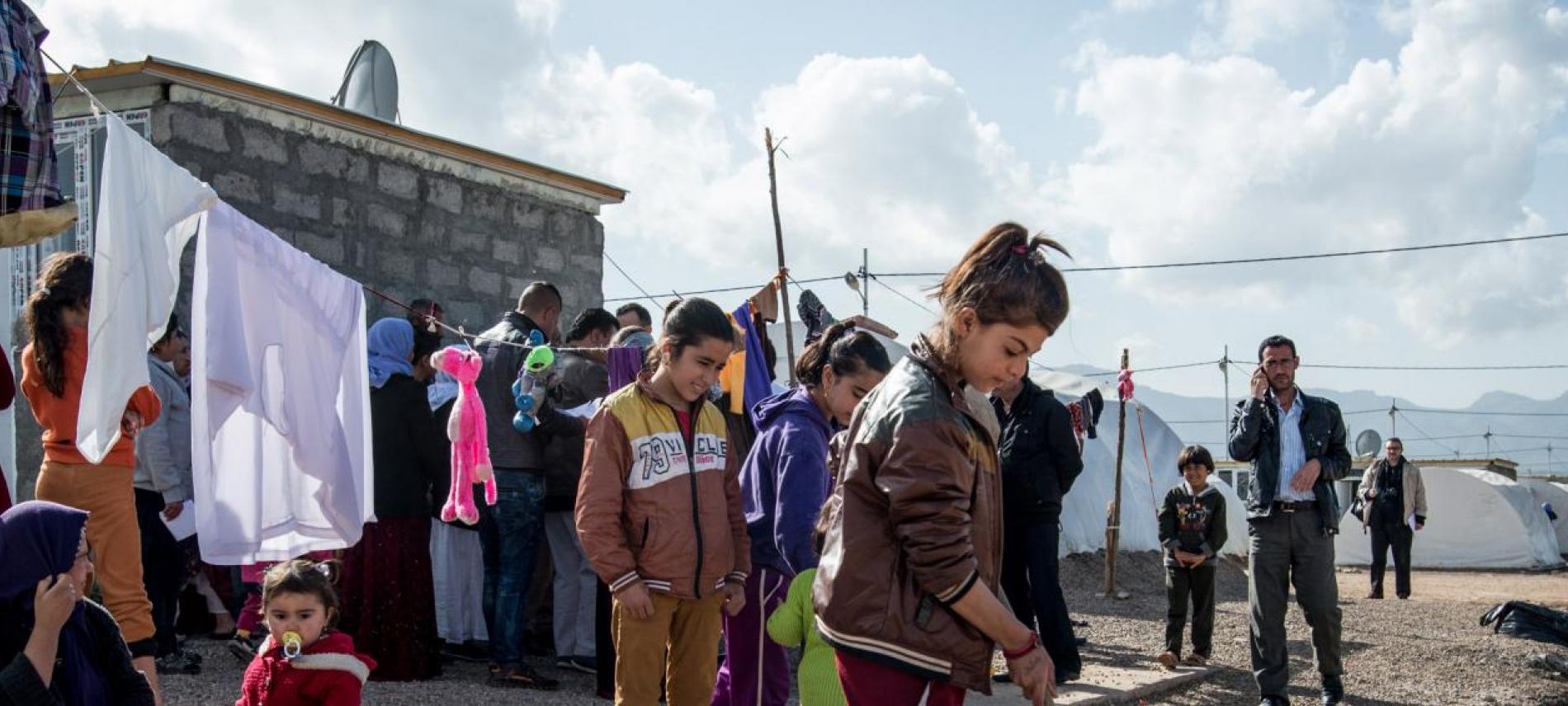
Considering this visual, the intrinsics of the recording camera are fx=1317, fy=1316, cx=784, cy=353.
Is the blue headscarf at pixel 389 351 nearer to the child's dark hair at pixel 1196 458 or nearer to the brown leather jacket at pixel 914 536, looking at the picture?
the brown leather jacket at pixel 914 536

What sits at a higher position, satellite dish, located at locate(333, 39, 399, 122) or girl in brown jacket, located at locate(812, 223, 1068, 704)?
satellite dish, located at locate(333, 39, 399, 122)

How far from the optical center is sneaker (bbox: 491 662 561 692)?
20.7 feet

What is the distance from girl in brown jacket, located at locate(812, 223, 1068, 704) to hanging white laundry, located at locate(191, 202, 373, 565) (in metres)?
2.75

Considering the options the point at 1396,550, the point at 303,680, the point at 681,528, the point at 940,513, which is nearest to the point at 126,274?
the point at 303,680

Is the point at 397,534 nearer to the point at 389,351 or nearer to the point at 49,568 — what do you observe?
the point at 389,351

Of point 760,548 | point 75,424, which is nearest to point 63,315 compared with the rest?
point 75,424

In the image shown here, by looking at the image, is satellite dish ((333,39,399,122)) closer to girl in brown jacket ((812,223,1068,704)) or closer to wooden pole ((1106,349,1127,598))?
wooden pole ((1106,349,1127,598))

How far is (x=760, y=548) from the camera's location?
4.95 meters

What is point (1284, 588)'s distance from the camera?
22.3 ft

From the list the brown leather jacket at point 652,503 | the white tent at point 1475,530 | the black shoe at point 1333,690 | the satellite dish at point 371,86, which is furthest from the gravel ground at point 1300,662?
the white tent at point 1475,530

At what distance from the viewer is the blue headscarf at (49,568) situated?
3.23 m

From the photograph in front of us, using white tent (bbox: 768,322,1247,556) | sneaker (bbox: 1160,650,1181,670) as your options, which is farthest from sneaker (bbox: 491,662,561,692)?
white tent (bbox: 768,322,1247,556)

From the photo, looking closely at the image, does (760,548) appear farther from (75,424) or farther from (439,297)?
(439,297)

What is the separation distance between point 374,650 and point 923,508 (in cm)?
430
